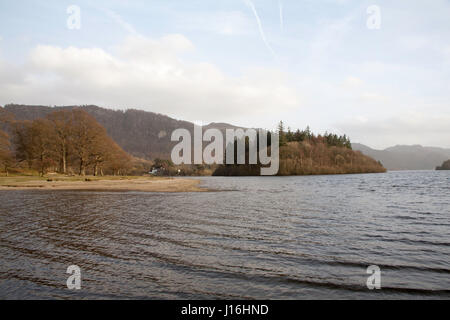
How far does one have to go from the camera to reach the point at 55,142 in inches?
2906

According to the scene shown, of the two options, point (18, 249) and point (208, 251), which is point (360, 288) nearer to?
point (208, 251)

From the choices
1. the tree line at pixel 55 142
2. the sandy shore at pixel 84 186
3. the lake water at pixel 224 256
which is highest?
the tree line at pixel 55 142

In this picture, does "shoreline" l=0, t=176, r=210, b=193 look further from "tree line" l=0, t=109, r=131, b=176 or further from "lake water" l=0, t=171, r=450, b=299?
"lake water" l=0, t=171, r=450, b=299

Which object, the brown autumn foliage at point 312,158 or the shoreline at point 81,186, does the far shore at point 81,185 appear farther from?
the brown autumn foliage at point 312,158

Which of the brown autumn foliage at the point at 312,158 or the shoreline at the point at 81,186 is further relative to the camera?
the brown autumn foliage at the point at 312,158

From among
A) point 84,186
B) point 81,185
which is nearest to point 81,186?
point 84,186

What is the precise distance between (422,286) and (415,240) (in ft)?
20.6

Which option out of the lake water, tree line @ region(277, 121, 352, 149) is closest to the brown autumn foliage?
tree line @ region(277, 121, 352, 149)

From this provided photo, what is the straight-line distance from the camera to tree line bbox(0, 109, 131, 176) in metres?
72.6

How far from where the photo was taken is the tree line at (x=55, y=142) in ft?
238

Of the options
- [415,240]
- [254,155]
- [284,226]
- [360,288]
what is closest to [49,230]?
[284,226]

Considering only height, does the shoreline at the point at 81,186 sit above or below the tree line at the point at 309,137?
below

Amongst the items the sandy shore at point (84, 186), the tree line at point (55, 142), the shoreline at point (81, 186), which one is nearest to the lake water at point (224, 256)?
the shoreline at point (81, 186)

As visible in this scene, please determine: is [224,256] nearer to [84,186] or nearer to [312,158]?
[84,186]
